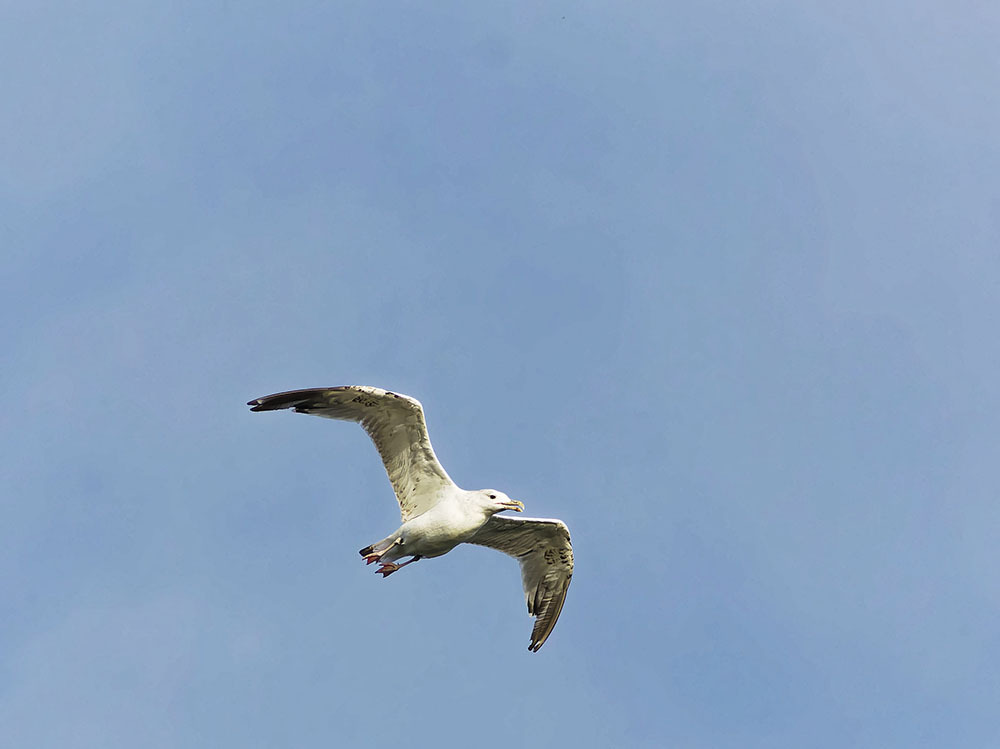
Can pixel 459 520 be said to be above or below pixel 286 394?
below

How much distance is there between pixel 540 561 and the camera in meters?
26.9

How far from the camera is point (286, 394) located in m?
23.6

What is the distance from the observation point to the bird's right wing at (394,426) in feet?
77.4

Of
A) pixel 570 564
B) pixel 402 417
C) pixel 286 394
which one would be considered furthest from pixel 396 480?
pixel 570 564

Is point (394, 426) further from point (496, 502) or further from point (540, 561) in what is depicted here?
point (540, 561)

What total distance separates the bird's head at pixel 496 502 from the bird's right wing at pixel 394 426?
82 centimetres

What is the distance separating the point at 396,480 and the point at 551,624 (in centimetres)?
567

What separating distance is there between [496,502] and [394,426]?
9.20 ft

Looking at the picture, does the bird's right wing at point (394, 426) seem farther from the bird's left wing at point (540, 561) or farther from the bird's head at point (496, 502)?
the bird's left wing at point (540, 561)

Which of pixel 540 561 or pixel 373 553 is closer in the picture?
pixel 373 553

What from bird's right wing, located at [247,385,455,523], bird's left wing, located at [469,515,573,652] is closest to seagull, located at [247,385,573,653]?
bird's right wing, located at [247,385,455,523]

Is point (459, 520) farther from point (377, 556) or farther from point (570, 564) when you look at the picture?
point (570, 564)

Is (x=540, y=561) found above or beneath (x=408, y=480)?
beneath

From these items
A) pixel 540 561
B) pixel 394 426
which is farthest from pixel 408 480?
pixel 540 561
